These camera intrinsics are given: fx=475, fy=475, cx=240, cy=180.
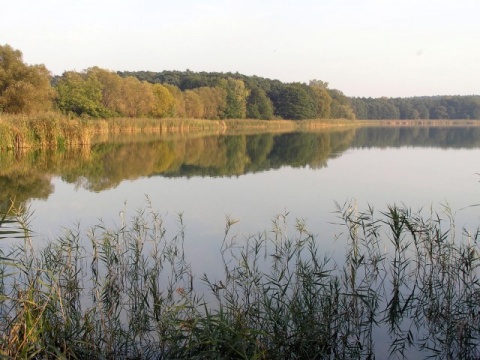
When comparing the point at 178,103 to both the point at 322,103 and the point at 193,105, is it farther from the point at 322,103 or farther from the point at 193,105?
the point at 322,103

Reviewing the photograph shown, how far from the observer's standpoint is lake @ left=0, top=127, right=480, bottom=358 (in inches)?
332

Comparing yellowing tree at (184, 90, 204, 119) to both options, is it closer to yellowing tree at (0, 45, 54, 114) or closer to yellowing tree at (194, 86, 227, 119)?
yellowing tree at (194, 86, 227, 119)

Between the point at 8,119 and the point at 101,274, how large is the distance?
58.4 ft

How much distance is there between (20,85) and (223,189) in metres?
21.5

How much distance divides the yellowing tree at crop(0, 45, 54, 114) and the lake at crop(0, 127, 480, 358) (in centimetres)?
985

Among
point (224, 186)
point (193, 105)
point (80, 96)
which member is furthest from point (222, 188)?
point (193, 105)

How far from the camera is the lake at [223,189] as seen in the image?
27.7 feet

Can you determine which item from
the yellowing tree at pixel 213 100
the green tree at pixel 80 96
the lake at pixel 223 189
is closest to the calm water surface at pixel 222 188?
the lake at pixel 223 189

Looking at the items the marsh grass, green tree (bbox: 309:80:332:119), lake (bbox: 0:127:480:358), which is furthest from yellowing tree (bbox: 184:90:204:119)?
the marsh grass

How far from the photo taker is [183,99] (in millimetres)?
58625

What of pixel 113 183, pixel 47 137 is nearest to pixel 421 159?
pixel 113 183

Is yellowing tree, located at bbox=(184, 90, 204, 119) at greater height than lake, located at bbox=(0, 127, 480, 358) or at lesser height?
greater

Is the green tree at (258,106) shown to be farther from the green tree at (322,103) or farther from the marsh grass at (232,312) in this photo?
the marsh grass at (232,312)

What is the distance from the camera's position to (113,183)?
543 inches
